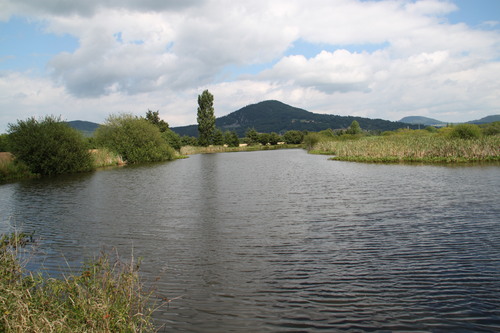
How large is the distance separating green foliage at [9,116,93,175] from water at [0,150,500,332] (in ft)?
68.4

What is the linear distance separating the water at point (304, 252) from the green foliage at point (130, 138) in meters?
37.0

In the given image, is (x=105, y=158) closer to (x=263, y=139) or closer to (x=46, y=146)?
(x=46, y=146)

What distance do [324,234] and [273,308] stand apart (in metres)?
4.91

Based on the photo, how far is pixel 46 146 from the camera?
36125 mm

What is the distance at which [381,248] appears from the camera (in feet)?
29.7

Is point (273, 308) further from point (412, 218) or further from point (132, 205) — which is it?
point (132, 205)

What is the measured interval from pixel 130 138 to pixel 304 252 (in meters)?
50.9

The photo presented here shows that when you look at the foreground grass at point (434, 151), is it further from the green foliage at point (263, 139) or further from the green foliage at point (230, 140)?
the green foliage at point (263, 139)

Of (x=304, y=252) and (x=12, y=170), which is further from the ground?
(x=12, y=170)

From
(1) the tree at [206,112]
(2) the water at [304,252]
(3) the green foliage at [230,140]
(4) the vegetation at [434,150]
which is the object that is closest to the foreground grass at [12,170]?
(2) the water at [304,252]

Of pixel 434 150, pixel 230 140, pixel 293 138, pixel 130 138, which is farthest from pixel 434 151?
pixel 293 138

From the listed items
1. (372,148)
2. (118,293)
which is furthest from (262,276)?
(372,148)

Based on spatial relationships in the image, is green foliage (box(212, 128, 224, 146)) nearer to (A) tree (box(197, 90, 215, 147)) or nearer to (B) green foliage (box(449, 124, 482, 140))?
(A) tree (box(197, 90, 215, 147))

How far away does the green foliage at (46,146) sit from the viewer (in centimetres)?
3569
